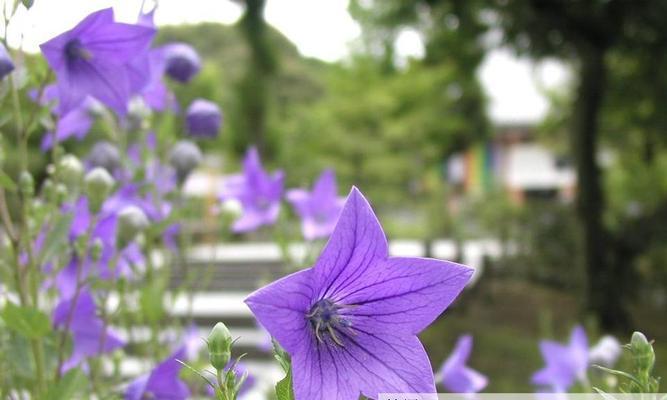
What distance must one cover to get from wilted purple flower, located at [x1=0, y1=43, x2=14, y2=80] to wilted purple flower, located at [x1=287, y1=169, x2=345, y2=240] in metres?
0.56

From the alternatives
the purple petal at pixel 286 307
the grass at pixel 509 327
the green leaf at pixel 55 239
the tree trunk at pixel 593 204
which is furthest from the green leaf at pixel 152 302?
the tree trunk at pixel 593 204

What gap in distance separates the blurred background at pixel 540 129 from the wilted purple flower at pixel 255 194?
0.18 ft

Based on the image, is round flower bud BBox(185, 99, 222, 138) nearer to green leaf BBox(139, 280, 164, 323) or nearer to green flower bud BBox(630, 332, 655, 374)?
green leaf BBox(139, 280, 164, 323)

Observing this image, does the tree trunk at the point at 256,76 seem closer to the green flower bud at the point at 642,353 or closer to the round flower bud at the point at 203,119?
the round flower bud at the point at 203,119

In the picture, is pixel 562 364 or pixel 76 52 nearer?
pixel 76 52

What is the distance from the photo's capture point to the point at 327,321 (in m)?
0.38

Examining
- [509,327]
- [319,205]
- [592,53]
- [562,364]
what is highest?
[592,53]

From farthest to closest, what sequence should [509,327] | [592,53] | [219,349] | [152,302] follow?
[509,327] → [592,53] → [152,302] → [219,349]

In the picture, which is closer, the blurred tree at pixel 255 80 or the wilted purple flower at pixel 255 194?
the wilted purple flower at pixel 255 194

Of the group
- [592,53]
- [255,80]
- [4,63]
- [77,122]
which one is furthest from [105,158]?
[255,80]

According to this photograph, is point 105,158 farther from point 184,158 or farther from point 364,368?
point 364,368

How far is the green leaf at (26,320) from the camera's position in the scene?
45cm

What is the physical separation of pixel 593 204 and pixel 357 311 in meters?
4.88

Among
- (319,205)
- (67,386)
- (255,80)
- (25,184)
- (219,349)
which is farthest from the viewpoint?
(255,80)
